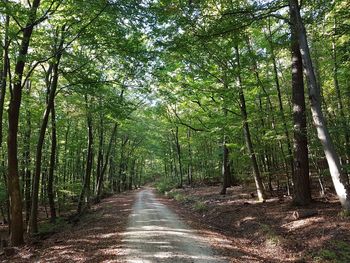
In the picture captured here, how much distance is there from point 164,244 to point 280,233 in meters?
3.78

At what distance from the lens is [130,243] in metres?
9.12

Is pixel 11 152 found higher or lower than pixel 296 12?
lower

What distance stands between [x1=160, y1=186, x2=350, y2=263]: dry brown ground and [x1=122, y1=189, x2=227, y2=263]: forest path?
595mm

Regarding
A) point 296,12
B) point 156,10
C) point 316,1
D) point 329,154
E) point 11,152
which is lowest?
point 329,154

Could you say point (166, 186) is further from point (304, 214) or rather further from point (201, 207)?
point (304, 214)

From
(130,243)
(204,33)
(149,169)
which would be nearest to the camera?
(130,243)

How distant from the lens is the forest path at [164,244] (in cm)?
761

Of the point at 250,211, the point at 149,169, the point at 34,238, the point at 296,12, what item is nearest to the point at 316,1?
the point at 296,12

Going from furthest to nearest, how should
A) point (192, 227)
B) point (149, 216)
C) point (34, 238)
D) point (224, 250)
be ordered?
point (149, 216) < point (34, 238) < point (192, 227) < point (224, 250)

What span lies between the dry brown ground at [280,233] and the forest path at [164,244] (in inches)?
23.4

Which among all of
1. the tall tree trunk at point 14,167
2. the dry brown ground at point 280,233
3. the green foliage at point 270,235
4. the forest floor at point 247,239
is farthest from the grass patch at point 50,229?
the green foliage at point 270,235

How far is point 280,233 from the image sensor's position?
9.38m

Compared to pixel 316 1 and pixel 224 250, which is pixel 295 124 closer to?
pixel 316 1

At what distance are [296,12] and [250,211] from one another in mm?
8396
